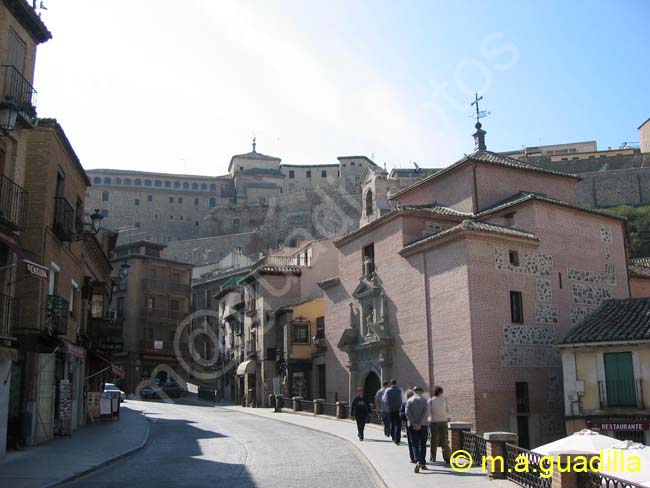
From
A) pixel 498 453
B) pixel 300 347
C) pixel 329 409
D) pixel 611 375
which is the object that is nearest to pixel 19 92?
pixel 498 453

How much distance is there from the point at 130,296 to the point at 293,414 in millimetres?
33068

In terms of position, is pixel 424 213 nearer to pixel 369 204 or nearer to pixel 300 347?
pixel 369 204

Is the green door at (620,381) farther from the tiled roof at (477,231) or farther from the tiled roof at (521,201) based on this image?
the tiled roof at (521,201)

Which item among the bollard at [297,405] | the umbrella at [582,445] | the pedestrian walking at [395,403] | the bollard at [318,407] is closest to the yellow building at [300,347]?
the bollard at [297,405]

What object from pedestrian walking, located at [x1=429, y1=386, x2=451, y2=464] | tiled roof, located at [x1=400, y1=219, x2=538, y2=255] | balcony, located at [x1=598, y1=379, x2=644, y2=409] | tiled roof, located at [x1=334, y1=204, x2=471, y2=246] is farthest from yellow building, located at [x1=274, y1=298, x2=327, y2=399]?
pedestrian walking, located at [x1=429, y1=386, x2=451, y2=464]

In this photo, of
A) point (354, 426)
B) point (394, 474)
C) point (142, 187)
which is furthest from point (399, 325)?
point (142, 187)

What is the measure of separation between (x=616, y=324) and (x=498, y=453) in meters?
12.2

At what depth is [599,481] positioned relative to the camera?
9555 millimetres

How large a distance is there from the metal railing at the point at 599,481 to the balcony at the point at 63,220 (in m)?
15.5

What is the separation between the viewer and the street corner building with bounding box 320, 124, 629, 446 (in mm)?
23312

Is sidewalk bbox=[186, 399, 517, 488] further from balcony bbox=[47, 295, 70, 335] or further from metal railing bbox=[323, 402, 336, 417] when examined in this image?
balcony bbox=[47, 295, 70, 335]

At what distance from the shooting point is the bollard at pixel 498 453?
40.4 feet

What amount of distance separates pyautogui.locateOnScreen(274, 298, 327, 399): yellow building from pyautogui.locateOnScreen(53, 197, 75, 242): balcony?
64.8ft

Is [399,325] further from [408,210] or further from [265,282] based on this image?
[265,282]
